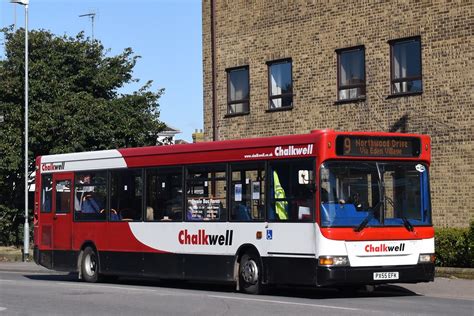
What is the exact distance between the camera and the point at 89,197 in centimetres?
2317

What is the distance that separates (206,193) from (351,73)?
9621 millimetres

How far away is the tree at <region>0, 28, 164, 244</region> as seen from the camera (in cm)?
3947

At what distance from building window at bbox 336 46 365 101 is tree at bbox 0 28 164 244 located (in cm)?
1437

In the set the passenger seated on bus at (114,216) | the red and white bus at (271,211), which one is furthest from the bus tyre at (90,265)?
the passenger seated on bus at (114,216)

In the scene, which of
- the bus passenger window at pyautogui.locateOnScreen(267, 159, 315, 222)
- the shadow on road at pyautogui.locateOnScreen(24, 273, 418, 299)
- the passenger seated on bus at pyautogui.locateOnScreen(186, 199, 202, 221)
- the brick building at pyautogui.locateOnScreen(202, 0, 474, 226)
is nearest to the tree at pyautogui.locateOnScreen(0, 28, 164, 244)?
the brick building at pyautogui.locateOnScreen(202, 0, 474, 226)

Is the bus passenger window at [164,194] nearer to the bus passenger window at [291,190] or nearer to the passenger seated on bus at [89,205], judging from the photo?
the passenger seated on bus at [89,205]

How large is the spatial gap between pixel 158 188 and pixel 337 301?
550 cm

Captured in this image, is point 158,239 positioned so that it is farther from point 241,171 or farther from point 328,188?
point 328,188

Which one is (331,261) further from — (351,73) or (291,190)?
(351,73)

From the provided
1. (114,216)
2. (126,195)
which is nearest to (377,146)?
(126,195)

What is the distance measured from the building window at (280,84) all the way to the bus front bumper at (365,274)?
12.5 metres

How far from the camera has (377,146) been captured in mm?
17875

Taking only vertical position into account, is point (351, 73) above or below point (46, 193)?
above

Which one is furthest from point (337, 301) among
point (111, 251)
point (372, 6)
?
point (372, 6)
